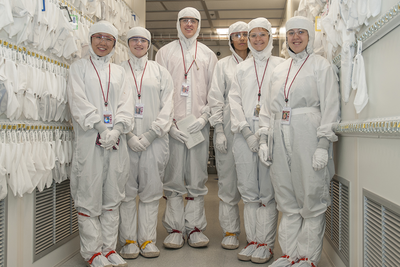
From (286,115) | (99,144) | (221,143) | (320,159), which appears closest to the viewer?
(320,159)

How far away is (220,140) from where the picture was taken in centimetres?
274

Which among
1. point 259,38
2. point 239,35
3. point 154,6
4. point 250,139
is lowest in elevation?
point 250,139

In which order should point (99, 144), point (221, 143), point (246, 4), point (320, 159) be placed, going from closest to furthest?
point (320, 159)
point (99, 144)
point (221, 143)
point (246, 4)

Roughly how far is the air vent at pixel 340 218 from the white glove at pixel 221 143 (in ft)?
2.77

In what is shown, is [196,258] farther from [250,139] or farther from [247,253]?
[250,139]

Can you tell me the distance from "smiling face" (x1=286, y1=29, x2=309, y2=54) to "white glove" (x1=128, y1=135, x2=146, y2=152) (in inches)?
50.0

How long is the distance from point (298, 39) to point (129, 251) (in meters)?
1.95

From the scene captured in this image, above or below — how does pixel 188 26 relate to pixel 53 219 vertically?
above

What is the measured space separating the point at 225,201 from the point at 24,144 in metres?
1.56

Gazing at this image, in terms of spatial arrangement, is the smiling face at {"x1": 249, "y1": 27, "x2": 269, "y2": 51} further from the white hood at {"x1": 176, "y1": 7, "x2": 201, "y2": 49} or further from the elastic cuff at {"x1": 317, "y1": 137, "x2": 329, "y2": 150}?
the elastic cuff at {"x1": 317, "y1": 137, "x2": 329, "y2": 150}

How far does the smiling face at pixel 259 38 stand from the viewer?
2.57m

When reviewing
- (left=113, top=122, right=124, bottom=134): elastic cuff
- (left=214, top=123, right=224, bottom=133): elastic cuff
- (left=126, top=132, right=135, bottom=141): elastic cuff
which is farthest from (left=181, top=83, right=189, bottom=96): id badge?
(left=113, top=122, right=124, bottom=134): elastic cuff

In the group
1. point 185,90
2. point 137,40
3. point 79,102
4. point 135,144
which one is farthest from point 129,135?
point 137,40

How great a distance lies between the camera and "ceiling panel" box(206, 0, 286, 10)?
5.77 meters
